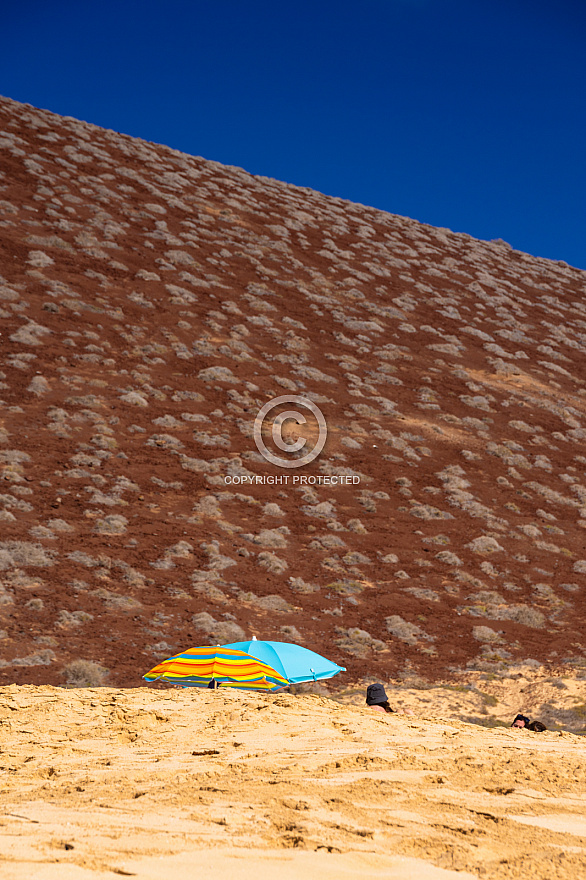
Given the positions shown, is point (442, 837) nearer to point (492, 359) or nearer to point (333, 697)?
point (333, 697)

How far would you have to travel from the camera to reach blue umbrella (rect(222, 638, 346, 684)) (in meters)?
10.2

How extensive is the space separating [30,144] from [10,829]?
37926 millimetres

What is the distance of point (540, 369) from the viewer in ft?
102

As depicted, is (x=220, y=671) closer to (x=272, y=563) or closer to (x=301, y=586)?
(x=301, y=586)

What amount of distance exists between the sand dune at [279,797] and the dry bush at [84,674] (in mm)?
3408

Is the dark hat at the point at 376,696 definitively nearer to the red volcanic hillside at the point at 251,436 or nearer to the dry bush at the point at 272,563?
the red volcanic hillside at the point at 251,436

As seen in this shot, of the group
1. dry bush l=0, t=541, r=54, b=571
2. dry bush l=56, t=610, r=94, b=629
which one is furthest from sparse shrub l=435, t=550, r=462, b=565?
dry bush l=0, t=541, r=54, b=571

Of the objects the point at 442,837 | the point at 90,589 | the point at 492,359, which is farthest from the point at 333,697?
the point at 492,359

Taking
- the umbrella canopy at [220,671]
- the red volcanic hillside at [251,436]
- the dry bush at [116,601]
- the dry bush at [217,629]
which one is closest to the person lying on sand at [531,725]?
the umbrella canopy at [220,671]

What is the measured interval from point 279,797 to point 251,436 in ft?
55.5

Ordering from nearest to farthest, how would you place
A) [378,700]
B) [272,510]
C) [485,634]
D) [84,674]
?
[378,700], [84,674], [485,634], [272,510]

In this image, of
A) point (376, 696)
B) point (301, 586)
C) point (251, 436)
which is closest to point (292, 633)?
point (301, 586)

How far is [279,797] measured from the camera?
4.30 m

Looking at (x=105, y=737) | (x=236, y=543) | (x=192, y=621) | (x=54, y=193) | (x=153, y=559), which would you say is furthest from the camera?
(x=54, y=193)
